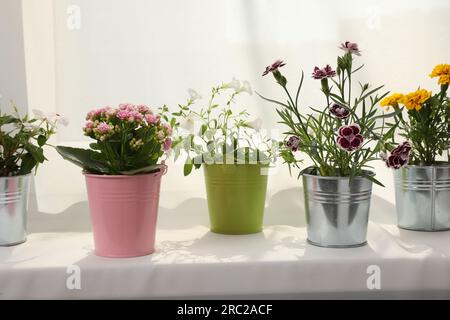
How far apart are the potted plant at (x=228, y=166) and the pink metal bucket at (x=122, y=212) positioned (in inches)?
7.9

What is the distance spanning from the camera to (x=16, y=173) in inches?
50.1

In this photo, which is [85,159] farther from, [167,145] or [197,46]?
[197,46]

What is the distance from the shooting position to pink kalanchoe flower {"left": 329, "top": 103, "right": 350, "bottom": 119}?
113 centimetres

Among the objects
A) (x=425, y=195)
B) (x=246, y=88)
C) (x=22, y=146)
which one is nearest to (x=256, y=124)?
(x=246, y=88)

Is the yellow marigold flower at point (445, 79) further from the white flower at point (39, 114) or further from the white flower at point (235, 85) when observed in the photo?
the white flower at point (39, 114)

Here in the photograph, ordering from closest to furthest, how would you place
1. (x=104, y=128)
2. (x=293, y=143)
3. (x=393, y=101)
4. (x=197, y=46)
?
(x=104, y=128), (x=293, y=143), (x=393, y=101), (x=197, y=46)

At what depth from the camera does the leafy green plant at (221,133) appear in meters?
1.33

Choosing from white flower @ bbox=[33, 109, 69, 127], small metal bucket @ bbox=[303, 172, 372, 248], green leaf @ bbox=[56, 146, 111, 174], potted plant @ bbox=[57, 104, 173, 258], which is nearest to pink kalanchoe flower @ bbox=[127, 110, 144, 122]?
potted plant @ bbox=[57, 104, 173, 258]

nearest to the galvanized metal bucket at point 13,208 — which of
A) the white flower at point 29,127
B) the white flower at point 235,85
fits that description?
the white flower at point 29,127

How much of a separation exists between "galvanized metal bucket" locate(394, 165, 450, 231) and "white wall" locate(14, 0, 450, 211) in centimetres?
25

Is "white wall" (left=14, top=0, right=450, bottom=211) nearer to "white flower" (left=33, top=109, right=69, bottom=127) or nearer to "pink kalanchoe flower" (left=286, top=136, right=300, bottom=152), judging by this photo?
"white flower" (left=33, top=109, right=69, bottom=127)

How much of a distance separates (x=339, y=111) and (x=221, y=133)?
1.23ft
